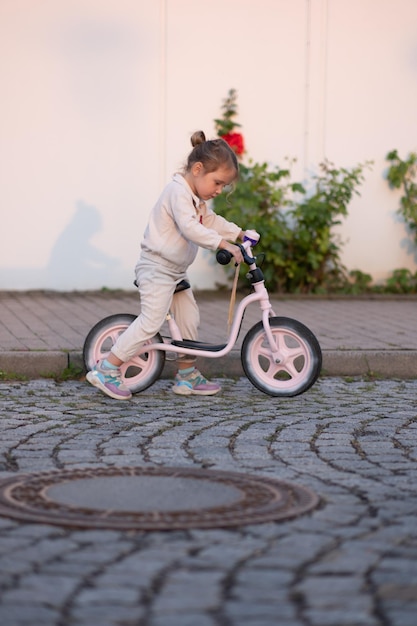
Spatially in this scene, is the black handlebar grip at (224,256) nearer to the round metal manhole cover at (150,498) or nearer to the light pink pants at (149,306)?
the light pink pants at (149,306)

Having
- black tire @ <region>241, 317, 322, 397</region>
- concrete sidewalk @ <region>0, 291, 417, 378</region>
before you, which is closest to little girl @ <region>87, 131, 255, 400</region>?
black tire @ <region>241, 317, 322, 397</region>

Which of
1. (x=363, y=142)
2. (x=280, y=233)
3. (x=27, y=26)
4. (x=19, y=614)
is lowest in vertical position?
(x=19, y=614)

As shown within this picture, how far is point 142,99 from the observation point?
443 inches

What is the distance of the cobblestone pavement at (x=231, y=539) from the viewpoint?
114 inches

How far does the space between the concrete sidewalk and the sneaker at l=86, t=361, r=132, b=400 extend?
0.84 metres

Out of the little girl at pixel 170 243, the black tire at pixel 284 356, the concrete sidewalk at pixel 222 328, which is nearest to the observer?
the little girl at pixel 170 243

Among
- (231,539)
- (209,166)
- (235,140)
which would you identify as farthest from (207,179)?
(235,140)

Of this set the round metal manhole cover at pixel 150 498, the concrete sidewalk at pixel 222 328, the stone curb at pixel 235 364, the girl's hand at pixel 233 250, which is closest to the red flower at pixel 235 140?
the concrete sidewalk at pixel 222 328

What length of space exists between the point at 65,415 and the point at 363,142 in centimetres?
674

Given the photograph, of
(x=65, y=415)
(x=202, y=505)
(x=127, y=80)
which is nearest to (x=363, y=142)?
(x=127, y=80)

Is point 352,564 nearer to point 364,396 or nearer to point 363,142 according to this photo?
point 364,396

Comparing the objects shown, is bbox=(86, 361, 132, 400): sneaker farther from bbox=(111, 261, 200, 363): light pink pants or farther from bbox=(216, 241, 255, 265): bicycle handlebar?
bbox=(216, 241, 255, 265): bicycle handlebar

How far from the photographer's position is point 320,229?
36.8ft

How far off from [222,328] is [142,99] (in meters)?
3.51
